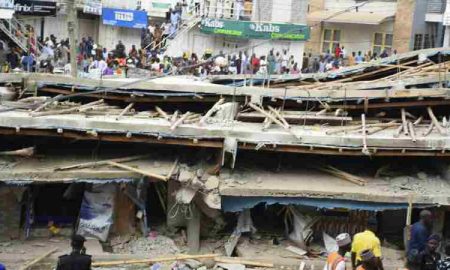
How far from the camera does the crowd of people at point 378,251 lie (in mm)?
8434

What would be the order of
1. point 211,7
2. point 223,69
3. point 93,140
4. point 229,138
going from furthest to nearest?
point 211,7 < point 223,69 < point 93,140 < point 229,138

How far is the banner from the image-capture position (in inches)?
513

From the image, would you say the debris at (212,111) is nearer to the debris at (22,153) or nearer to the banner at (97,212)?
the banner at (97,212)

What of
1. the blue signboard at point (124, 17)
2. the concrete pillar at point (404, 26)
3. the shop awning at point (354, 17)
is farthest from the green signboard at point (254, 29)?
the concrete pillar at point (404, 26)

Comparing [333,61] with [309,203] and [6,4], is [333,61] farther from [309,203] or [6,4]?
[309,203]

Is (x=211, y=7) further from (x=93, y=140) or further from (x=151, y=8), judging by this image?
(x=93, y=140)

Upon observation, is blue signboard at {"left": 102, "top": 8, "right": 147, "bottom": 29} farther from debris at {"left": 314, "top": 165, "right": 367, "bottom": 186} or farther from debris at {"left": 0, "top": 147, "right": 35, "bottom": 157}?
debris at {"left": 314, "top": 165, "right": 367, "bottom": 186}

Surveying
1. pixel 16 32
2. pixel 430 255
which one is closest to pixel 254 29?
pixel 16 32

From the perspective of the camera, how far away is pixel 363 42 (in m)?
38.8

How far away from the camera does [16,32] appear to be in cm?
2820

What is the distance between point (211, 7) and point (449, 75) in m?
21.4

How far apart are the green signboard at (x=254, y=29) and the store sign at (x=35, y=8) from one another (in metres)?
7.37

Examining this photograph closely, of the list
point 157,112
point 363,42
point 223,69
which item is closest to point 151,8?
point 223,69

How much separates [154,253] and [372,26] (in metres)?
28.5
